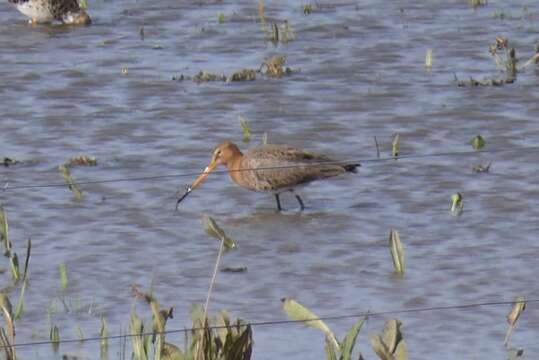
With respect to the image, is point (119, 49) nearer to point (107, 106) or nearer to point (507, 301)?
point (107, 106)

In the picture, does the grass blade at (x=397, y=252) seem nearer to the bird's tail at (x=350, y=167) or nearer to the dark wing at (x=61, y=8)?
the bird's tail at (x=350, y=167)

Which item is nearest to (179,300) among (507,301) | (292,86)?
(507,301)

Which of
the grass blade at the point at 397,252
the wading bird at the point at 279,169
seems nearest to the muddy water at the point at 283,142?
the grass blade at the point at 397,252

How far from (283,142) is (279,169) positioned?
196cm

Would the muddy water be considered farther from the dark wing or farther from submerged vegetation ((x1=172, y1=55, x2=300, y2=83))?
the dark wing

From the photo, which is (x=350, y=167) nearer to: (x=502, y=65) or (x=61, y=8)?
Answer: (x=502, y=65)

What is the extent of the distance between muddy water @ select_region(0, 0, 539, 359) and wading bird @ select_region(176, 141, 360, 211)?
0.68 feet

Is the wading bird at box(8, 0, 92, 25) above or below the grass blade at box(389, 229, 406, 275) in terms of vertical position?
below

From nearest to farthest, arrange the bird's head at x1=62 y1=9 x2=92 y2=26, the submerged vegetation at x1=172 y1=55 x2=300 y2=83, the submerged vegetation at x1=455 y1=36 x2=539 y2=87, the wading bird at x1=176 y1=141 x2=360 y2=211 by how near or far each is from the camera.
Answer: the wading bird at x1=176 y1=141 x2=360 y2=211 < the submerged vegetation at x1=455 y1=36 x2=539 y2=87 < the submerged vegetation at x1=172 y1=55 x2=300 y2=83 < the bird's head at x1=62 y1=9 x2=92 y2=26

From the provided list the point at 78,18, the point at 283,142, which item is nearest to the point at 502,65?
the point at 283,142

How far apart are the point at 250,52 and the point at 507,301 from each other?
7.37m

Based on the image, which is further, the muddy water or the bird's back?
the bird's back

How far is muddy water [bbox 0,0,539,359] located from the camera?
29.1 feet

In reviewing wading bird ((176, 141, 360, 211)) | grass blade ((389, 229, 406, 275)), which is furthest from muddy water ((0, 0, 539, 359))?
wading bird ((176, 141, 360, 211))
